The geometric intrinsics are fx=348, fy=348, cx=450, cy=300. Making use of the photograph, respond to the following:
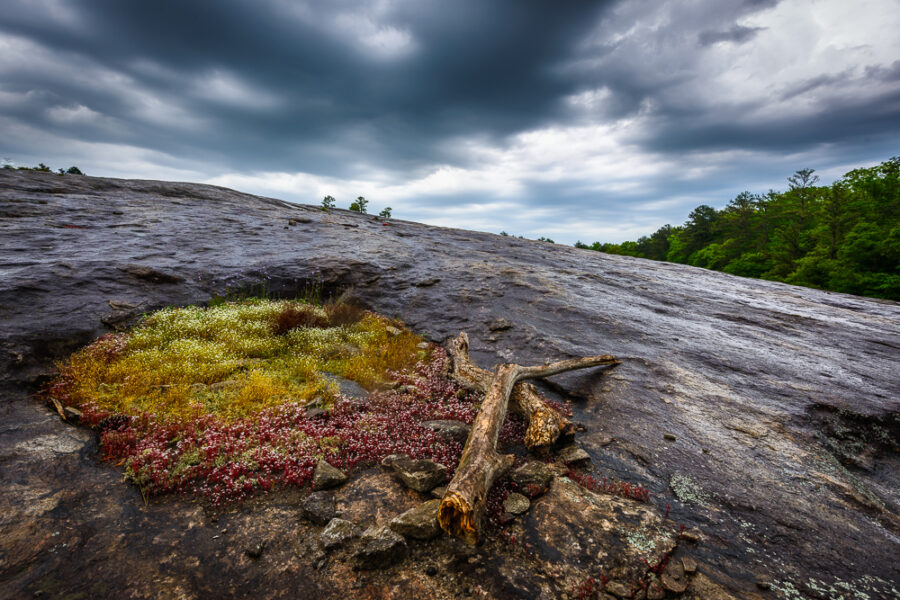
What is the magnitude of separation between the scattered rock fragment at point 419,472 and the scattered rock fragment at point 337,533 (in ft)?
2.68

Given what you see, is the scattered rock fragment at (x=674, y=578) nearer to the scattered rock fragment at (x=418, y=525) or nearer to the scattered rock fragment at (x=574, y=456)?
the scattered rock fragment at (x=574, y=456)

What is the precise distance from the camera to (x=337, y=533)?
3350 millimetres

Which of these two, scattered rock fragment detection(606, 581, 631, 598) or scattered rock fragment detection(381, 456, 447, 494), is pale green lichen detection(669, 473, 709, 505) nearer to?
scattered rock fragment detection(606, 581, 631, 598)

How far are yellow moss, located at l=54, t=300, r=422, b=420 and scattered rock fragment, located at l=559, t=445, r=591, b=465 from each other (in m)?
3.87

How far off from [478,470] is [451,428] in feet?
5.50

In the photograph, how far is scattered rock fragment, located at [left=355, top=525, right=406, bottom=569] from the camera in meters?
3.04

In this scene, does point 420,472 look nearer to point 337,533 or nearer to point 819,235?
point 337,533

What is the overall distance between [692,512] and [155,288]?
12134 mm

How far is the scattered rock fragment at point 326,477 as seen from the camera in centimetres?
409

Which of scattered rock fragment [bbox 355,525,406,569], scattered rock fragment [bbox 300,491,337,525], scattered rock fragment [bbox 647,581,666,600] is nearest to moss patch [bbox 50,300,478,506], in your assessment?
scattered rock fragment [bbox 300,491,337,525]

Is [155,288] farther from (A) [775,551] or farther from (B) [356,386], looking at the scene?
(A) [775,551]

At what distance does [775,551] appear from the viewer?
318 cm

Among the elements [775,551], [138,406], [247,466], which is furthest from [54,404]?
[775,551]

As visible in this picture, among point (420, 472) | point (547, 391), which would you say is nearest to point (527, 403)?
point (547, 391)
